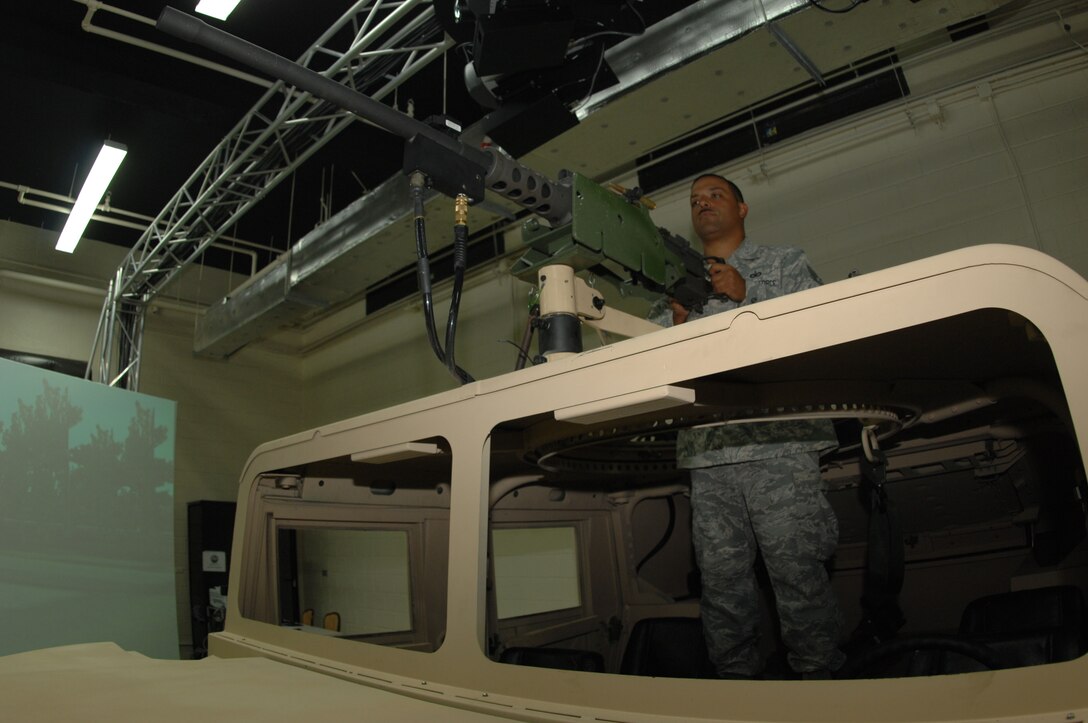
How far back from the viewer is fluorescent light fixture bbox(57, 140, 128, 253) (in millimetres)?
5223

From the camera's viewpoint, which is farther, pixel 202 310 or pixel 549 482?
pixel 202 310

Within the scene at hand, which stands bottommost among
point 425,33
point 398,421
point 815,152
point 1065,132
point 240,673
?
point 240,673

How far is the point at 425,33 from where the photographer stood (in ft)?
14.0

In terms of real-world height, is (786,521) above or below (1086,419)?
below

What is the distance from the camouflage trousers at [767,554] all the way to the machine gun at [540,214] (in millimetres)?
490

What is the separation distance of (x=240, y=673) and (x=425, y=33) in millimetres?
3853

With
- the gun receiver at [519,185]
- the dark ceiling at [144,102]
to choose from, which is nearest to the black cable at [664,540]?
the gun receiver at [519,185]

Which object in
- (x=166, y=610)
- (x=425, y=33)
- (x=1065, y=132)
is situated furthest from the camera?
(x=166, y=610)

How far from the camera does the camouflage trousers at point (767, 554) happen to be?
64.9 inches

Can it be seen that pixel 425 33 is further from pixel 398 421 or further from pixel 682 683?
pixel 682 683

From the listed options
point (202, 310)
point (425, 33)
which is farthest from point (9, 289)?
A: point (425, 33)

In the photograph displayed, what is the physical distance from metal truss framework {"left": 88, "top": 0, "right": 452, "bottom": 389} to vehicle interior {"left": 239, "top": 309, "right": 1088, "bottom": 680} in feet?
9.27

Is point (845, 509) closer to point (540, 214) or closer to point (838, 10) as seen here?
point (540, 214)

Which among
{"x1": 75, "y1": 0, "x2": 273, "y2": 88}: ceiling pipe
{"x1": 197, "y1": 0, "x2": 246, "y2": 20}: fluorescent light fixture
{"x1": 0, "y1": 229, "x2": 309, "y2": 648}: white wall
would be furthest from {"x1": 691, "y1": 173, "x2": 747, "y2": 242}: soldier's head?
{"x1": 0, "y1": 229, "x2": 309, "y2": 648}: white wall
